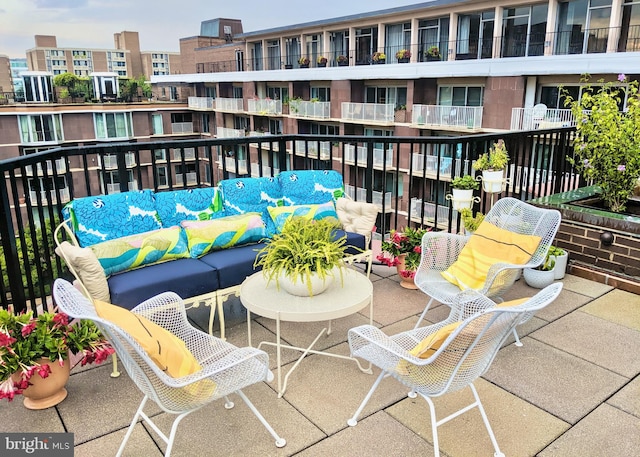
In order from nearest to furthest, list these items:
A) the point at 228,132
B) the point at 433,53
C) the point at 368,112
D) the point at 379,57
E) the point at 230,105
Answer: the point at 433,53, the point at 368,112, the point at 379,57, the point at 230,105, the point at 228,132

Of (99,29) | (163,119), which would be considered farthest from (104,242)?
(99,29)

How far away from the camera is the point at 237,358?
222 cm

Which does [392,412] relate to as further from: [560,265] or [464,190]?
[560,265]

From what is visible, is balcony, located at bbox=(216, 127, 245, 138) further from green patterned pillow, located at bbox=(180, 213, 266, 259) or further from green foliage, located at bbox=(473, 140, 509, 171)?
green patterned pillow, located at bbox=(180, 213, 266, 259)

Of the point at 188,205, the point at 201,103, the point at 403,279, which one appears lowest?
the point at 403,279

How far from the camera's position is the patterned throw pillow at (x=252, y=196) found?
409 cm

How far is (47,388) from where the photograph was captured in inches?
102

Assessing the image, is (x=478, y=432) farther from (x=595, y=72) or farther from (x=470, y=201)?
(x=595, y=72)

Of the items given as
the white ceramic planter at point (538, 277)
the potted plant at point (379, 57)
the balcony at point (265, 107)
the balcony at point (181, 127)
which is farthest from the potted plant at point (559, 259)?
the balcony at point (181, 127)

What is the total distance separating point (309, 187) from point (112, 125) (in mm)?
24806

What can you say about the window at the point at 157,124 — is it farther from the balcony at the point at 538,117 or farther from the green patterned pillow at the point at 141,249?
the green patterned pillow at the point at 141,249

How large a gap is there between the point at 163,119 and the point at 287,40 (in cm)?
895

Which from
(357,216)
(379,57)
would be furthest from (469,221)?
(379,57)

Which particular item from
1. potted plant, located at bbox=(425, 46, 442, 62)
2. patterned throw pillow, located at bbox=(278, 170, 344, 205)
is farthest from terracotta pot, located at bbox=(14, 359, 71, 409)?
potted plant, located at bbox=(425, 46, 442, 62)
